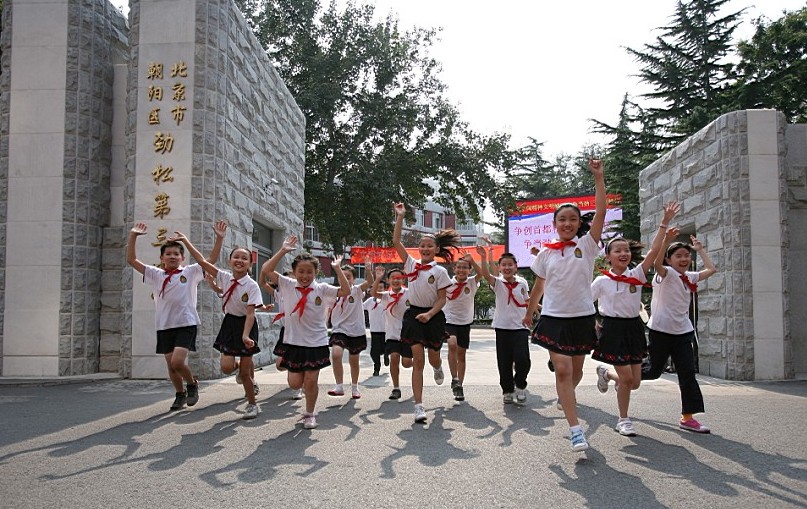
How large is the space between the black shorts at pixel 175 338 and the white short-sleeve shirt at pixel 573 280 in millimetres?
4158

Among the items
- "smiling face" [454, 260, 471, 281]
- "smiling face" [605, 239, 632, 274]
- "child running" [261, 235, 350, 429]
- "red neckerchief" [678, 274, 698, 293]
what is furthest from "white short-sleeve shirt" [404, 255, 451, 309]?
"red neckerchief" [678, 274, 698, 293]

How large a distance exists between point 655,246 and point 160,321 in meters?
5.47

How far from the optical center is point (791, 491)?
423cm

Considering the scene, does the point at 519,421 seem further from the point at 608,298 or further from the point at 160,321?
the point at 160,321

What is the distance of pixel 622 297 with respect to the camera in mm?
6641

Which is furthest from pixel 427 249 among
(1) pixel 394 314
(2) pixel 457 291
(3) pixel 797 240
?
(3) pixel 797 240

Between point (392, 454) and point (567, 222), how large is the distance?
2.47 metres

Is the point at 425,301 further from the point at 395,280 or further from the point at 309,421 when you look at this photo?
the point at 395,280

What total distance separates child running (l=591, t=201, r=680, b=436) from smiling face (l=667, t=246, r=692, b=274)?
488 mm

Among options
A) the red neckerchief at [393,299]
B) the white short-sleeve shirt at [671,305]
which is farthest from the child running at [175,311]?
the white short-sleeve shirt at [671,305]

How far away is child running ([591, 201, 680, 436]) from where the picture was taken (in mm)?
6289

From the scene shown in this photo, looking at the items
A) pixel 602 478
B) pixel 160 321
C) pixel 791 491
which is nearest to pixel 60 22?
pixel 160 321

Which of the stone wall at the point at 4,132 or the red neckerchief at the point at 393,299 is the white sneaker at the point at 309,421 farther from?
the stone wall at the point at 4,132

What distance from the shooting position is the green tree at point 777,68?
65.7 ft
